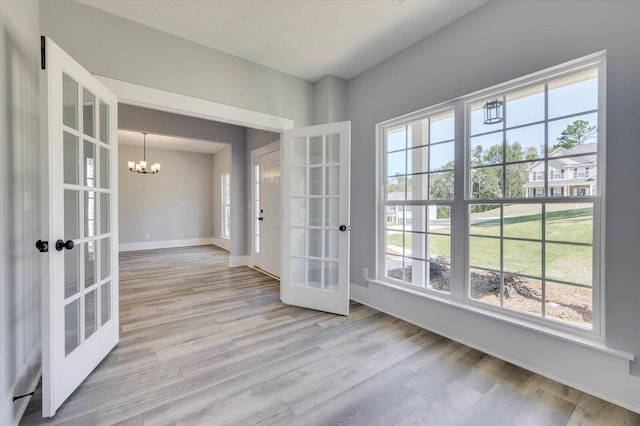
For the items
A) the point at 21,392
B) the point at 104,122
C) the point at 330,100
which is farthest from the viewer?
the point at 330,100

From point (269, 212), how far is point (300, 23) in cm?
290

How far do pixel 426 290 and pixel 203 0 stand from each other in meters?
3.24

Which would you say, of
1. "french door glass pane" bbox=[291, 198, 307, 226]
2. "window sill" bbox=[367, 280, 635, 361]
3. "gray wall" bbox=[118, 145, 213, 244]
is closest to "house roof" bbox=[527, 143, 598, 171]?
"window sill" bbox=[367, 280, 635, 361]

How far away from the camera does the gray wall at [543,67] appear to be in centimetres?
160

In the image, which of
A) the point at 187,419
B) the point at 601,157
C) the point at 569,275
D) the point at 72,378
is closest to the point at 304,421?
the point at 187,419

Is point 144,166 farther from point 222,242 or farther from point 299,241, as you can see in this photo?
point 299,241

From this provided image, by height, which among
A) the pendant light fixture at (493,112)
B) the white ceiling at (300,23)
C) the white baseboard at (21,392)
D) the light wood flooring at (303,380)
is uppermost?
the white ceiling at (300,23)

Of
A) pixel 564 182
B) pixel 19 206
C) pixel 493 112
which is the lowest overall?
pixel 19 206

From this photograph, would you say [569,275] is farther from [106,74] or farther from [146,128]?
[146,128]

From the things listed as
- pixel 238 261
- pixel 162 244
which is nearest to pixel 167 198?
pixel 162 244

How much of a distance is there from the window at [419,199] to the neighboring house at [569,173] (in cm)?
64

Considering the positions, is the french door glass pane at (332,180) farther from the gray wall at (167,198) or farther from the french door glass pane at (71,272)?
the gray wall at (167,198)

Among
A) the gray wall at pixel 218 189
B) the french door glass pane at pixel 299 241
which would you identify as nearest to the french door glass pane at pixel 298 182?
the french door glass pane at pixel 299 241

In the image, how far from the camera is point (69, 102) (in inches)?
67.6
